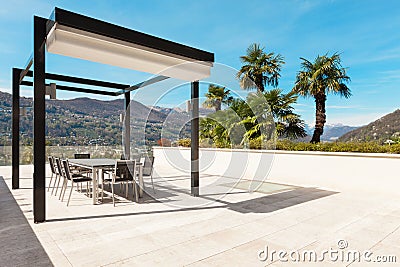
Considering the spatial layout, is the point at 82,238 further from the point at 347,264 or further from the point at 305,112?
the point at 305,112

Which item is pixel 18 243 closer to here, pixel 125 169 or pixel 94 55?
pixel 125 169

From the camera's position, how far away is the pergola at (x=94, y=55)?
3.59 meters

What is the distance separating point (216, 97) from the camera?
11.8 m

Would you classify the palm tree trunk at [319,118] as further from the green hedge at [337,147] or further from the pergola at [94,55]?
the pergola at [94,55]

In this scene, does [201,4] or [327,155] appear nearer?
[327,155]

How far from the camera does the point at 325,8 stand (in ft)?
32.1

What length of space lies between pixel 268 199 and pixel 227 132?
5.50m

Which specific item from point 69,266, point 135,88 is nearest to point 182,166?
point 135,88

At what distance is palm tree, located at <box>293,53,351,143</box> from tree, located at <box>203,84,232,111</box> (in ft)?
10.5

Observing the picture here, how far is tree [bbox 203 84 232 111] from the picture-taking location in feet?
38.7

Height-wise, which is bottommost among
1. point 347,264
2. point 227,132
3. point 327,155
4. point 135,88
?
point 347,264

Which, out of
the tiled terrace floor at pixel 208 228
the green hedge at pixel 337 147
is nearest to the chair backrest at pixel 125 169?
the tiled terrace floor at pixel 208 228

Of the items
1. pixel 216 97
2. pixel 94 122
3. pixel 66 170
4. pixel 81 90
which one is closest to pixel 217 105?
pixel 216 97

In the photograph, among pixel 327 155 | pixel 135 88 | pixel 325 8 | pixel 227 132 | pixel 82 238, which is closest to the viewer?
pixel 82 238
